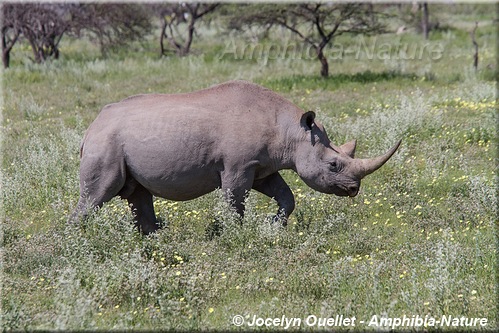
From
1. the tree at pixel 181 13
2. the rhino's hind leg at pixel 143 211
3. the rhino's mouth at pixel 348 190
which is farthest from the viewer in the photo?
the tree at pixel 181 13

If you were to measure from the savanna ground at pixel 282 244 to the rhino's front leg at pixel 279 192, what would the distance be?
10.1 inches

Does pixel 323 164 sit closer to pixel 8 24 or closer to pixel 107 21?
pixel 8 24

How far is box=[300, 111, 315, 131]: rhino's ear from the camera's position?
7.09 meters

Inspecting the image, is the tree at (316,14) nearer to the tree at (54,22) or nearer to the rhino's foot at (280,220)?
the tree at (54,22)

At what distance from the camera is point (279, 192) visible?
7.46m

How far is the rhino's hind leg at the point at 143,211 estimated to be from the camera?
761 centimetres

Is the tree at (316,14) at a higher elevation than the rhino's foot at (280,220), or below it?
higher

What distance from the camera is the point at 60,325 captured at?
14.4 feet

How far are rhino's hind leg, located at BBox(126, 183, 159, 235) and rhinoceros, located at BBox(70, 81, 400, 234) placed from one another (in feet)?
0.84

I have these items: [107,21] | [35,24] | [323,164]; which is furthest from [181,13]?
[323,164]

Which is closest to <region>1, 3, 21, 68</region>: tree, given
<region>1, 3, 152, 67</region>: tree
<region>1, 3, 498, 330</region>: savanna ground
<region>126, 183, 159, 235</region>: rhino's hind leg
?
<region>1, 3, 152, 67</region>: tree

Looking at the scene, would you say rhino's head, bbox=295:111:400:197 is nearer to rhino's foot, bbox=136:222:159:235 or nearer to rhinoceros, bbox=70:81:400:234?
rhinoceros, bbox=70:81:400:234

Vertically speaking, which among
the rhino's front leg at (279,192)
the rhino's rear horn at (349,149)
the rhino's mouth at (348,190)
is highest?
the rhino's rear horn at (349,149)

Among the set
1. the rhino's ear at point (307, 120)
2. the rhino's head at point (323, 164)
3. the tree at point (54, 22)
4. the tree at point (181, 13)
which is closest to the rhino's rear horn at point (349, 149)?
the rhino's head at point (323, 164)
